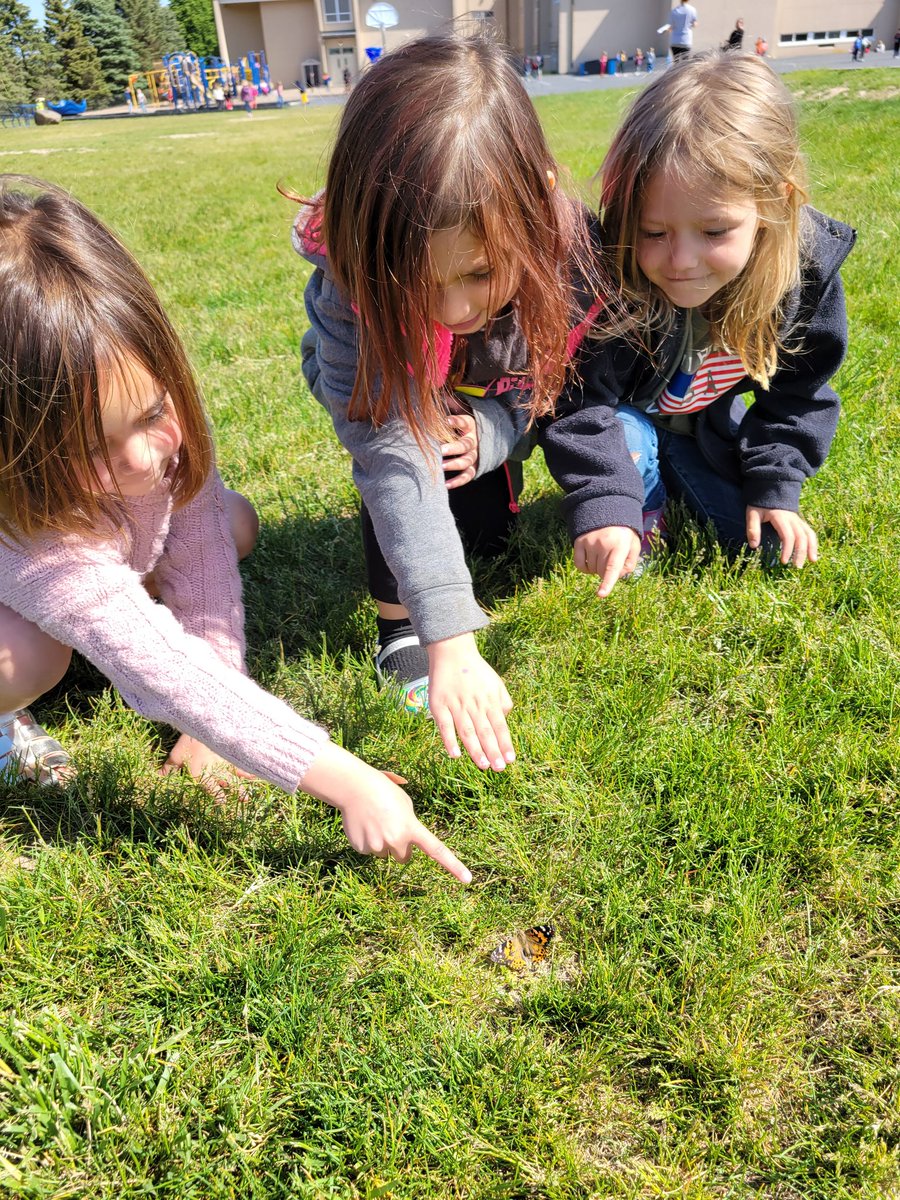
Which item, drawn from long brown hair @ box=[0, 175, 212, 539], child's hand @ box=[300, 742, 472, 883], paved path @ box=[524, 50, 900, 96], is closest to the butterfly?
child's hand @ box=[300, 742, 472, 883]

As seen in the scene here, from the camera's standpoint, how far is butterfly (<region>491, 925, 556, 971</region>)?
60.6 inches

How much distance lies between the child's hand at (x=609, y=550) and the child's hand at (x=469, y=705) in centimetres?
52

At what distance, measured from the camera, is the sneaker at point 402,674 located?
2.09 m

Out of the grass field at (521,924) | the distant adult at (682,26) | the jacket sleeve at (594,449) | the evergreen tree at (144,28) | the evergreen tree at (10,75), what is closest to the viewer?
the grass field at (521,924)

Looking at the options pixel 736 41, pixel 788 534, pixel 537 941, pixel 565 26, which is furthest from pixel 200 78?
pixel 537 941

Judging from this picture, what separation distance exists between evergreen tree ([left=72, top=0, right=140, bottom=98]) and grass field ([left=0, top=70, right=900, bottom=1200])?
6625 centimetres

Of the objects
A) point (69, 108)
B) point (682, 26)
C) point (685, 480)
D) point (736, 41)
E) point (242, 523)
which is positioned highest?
point (736, 41)

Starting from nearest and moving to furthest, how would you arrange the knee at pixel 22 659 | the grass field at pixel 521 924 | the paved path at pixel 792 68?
the grass field at pixel 521 924, the knee at pixel 22 659, the paved path at pixel 792 68

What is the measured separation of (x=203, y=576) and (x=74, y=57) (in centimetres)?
6636

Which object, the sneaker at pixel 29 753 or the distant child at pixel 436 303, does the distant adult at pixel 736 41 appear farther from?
the sneaker at pixel 29 753

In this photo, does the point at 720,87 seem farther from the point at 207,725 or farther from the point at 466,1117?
the point at 466,1117

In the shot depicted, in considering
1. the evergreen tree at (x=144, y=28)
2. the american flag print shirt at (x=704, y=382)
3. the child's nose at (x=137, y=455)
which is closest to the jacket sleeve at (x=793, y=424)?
the american flag print shirt at (x=704, y=382)

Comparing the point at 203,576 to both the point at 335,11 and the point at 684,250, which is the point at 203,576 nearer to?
the point at 684,250

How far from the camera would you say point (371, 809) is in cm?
152
